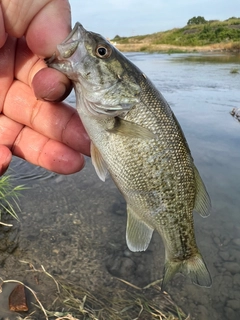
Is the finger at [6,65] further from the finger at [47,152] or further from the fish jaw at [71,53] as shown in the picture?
the fish jaw at [71,53]

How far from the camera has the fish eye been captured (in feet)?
7.85

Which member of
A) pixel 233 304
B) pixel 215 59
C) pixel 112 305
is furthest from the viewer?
pixel 215 59

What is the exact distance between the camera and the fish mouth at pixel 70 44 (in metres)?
2.28

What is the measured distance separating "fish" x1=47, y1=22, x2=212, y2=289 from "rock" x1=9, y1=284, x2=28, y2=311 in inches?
70.4

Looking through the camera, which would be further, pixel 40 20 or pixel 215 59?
pixel 215 59

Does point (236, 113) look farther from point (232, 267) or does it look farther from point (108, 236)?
point (108, 236)

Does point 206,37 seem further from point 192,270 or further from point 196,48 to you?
point 192,270

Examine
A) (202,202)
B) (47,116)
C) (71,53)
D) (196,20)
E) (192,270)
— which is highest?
(71,53)

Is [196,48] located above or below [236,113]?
below

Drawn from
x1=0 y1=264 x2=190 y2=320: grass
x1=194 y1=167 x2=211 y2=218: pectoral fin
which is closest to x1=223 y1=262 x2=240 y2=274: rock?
x1=0 y1=264 x2=190 y2=320: grass

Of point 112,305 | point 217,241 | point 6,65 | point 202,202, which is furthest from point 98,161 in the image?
point 217,241

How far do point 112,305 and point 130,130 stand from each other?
218 cm

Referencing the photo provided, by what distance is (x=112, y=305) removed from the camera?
11.9 feet

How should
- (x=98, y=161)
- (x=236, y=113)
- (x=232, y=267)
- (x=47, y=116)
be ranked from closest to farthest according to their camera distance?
(x=98, y=161)
(x=47, y=116)
(x=232, y=267)
(x=236, y=113)
